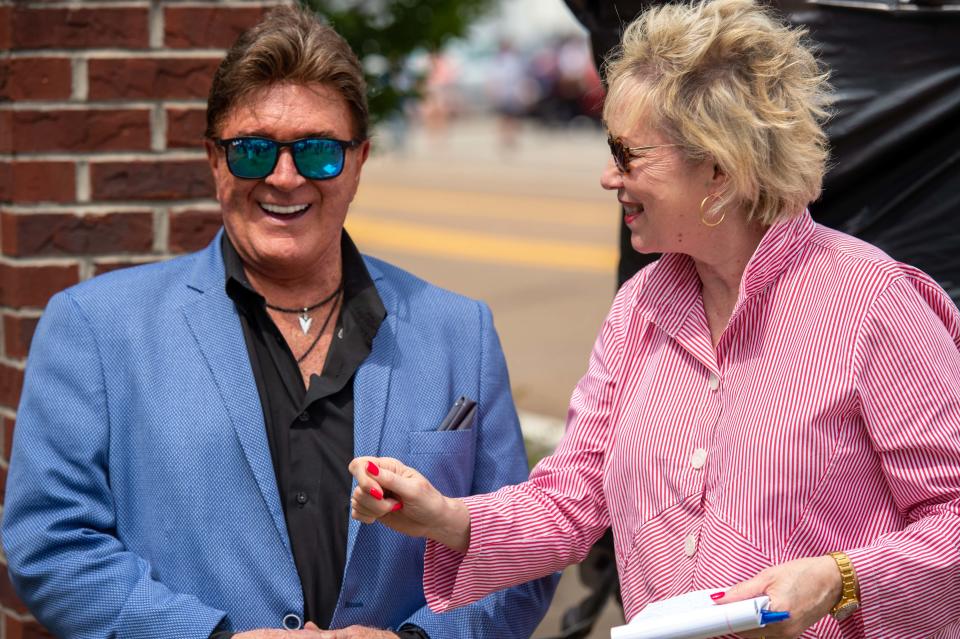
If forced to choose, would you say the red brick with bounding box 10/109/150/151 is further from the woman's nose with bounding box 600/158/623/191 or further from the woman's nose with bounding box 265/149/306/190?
the woman's nose with bounding box 600/158/623/191

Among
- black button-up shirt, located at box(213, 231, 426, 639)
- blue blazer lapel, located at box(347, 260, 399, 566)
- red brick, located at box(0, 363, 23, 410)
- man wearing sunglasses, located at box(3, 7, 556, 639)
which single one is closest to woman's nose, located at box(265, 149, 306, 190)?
man wearing sunglasses, located at box(3, 7, 556, 639)

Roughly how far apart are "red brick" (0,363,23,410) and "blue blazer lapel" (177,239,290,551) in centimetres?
78

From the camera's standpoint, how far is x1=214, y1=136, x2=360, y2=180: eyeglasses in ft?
8.28

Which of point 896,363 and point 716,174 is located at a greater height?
point 716,174

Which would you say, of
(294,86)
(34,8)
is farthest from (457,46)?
(294,86)

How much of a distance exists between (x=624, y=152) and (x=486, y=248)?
38.9 ft

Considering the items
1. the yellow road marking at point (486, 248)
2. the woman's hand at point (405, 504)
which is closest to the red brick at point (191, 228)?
the woman's hand at point (405, 504)

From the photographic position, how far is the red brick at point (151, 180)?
3203 millimetres

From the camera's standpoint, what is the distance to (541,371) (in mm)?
8953

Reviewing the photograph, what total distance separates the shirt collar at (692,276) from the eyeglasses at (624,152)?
25cm

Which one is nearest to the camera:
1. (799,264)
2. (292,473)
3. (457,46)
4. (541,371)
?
(799,264)

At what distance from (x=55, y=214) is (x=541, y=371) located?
598cm

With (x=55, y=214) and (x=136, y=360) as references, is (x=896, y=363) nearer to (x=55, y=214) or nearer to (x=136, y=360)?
(x=136, y=360)

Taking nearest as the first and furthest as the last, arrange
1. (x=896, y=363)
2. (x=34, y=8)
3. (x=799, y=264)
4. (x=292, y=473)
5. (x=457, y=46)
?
1. (x=896, y=363)
2. (x=799, y=264)
3. (x=292, y=473)
4. (x=34, y=8)
5. (x=457, y=46)
